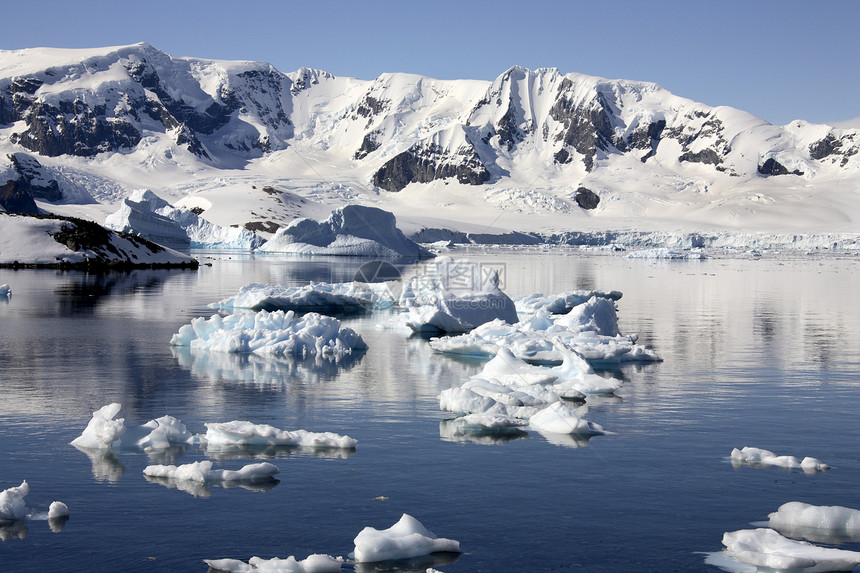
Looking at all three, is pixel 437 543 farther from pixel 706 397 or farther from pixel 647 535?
pixel 706 397

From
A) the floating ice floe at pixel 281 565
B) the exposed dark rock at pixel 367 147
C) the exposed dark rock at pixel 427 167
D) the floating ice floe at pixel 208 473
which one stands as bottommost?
→ the floating ice floe at pixel 281 565

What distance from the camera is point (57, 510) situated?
22.7 feet

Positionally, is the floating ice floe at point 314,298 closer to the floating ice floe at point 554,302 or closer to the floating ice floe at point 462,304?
the floating ice floe at point 462,304

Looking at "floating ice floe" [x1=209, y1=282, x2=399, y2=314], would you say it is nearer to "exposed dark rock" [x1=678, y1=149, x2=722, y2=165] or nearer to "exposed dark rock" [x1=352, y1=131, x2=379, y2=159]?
"exposed dark rock" [x1=678, y1=149, x2=722, y2=165]

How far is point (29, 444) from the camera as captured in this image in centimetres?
911

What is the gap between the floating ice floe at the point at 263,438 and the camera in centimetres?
915

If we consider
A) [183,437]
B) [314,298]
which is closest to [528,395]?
[183,437]

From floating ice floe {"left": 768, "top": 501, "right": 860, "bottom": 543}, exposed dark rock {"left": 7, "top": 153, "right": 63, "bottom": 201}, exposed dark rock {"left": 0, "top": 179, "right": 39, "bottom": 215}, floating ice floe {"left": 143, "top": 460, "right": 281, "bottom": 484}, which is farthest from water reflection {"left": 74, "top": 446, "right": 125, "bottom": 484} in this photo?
exposed dark rock {"left": 7, "top": 153, "right": 63, "bottom": 201}

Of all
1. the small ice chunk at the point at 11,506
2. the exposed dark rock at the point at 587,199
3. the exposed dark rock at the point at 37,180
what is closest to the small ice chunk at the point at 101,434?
the small ice chunk at the point at 11,506

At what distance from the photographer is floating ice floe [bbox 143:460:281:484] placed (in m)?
7.95

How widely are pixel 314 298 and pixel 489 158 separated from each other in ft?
527

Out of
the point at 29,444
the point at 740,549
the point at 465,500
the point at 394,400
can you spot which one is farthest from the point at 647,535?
the point at 29,444

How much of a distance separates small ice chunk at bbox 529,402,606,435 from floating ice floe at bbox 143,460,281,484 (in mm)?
3563

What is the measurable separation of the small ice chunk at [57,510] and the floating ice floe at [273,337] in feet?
30.5
